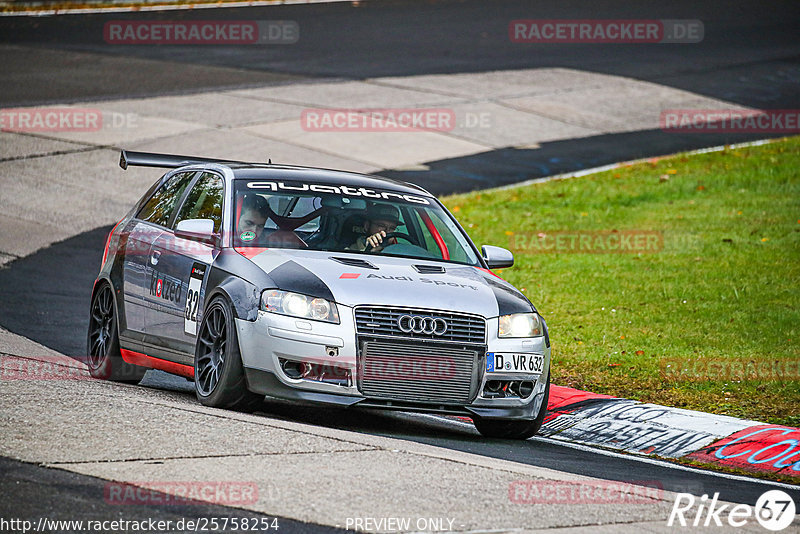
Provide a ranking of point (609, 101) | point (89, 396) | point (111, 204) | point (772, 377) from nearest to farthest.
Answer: point (89, 396) → point (772, 377) → point (111, 204) → point (609, 101)

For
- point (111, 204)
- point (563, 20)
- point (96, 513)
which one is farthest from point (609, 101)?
point (96, 513)

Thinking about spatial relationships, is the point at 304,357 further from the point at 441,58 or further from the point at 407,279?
the point at 441,58

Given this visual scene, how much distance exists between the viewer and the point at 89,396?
25.2ft

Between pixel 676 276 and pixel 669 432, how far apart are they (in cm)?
550

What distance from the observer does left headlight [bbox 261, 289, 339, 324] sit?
25.3ft

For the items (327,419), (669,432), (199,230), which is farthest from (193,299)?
(669,432)

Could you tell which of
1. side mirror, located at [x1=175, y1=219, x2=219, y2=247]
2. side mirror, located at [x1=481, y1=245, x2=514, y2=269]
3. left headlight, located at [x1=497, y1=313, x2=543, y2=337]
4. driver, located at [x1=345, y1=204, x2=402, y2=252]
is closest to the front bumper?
left headlight, located at [x1=497, y1=313, x2=543, y2=337]

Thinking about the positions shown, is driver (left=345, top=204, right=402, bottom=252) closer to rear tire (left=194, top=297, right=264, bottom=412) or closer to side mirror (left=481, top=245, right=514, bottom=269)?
side mirror (left=481, top=245, right=514, bottom=269)

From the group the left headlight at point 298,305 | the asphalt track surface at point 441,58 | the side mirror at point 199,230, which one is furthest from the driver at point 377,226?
the asphalt track surface at point 441,58

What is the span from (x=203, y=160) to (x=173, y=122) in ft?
42.7

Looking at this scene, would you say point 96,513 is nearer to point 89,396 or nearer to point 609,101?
point 89,396

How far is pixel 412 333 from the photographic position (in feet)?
25.3

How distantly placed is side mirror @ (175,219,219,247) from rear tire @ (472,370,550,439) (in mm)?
2161

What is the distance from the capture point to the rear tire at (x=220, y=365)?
7.86 metres
